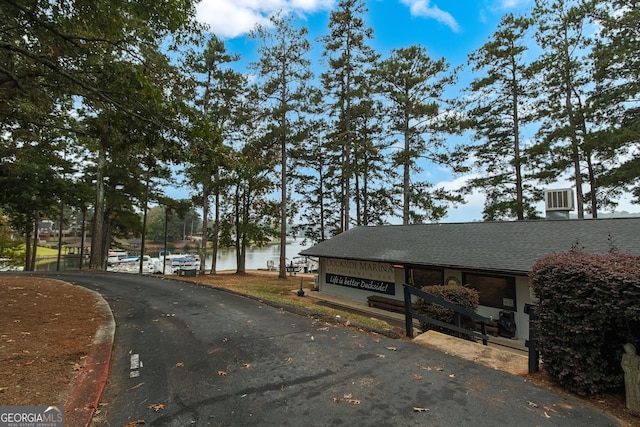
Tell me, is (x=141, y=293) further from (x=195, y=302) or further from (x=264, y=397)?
(x=264, y=397)

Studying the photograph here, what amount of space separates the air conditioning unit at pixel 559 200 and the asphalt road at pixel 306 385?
13.1m

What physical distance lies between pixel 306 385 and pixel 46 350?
421 centimetres

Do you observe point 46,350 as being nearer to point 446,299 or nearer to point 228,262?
point 446,299

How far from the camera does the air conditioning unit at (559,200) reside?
1385 cm

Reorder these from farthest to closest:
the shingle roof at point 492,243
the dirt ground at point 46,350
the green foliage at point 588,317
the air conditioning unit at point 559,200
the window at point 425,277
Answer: the air conditioning unit at point 559,200 < the window at point 425,277 < the shingle roof at point 492,243 < the dirt ground at point 46,350 < the green foliage at point 588,317

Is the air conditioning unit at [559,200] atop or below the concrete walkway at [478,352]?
atop

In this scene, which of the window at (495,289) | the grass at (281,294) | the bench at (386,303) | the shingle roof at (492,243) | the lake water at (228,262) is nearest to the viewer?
the grass at (281,294)

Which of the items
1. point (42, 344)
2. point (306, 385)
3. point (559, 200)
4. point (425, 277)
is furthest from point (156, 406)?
Result: point (559, 200)

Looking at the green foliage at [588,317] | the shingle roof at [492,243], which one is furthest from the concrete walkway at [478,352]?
the shingle roof at [492,243]

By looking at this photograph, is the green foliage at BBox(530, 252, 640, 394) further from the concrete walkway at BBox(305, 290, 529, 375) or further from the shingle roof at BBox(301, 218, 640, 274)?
the shingle roof at BBox(301, 218, 640, 274)

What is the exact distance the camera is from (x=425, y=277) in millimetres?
12461

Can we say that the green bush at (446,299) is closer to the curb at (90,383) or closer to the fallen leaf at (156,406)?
the fallen leaf at (156,406)

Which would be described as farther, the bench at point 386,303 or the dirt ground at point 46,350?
the bench at point 386,303

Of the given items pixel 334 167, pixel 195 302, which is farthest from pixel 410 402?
pixel 334 167
